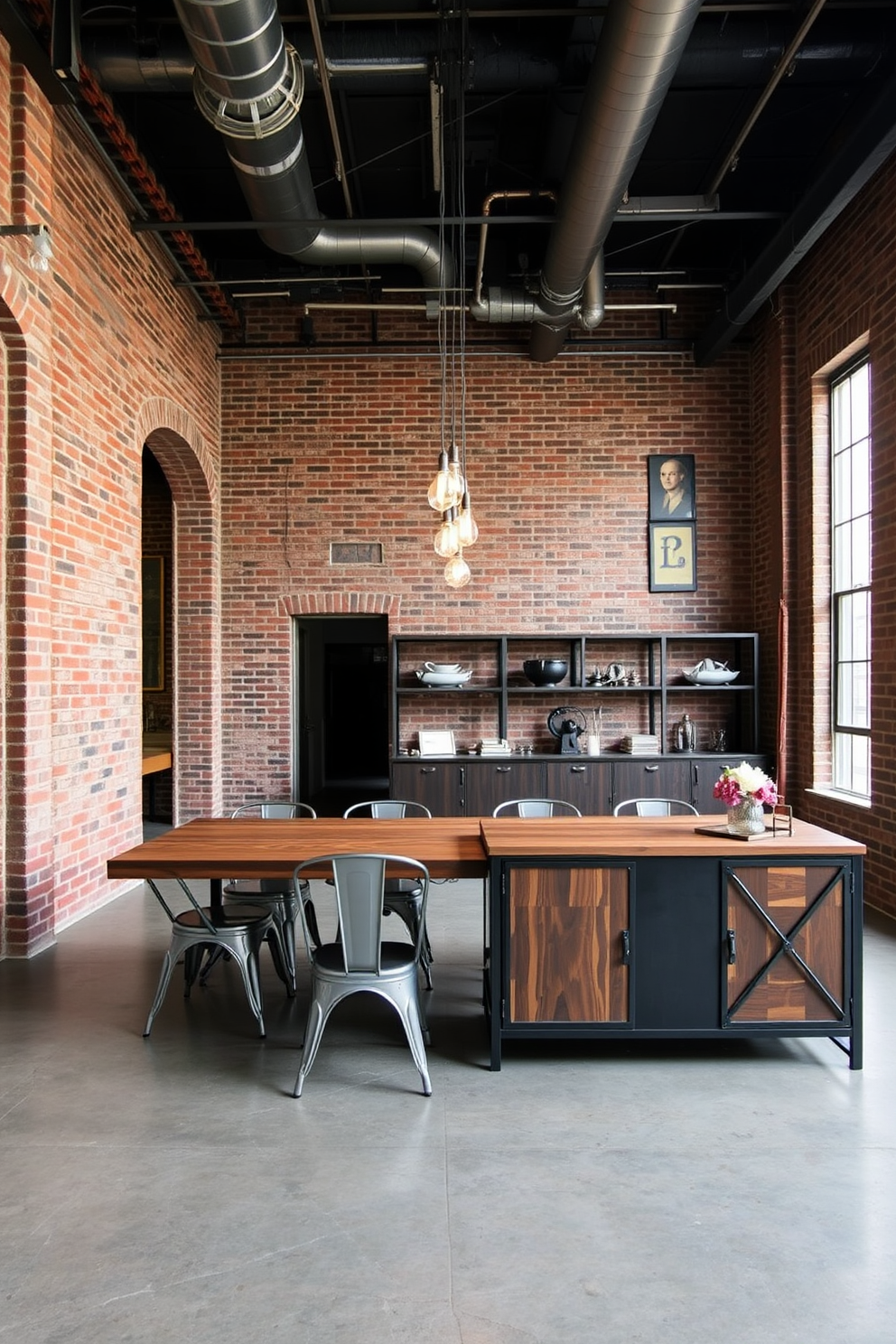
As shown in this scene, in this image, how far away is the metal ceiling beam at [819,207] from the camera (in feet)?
15.3

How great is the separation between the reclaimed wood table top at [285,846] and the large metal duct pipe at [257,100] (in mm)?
3194

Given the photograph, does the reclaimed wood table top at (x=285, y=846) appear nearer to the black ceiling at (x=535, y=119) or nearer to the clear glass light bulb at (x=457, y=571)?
the clear glass light bulb at (x=457, y=571)

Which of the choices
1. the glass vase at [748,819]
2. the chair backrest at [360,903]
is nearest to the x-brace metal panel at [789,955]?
the glass vase at [748,819]

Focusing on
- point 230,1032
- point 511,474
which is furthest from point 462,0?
point 230,1032

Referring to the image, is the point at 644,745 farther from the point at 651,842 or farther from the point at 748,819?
the point at 651,842

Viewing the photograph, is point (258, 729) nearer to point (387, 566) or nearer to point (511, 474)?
point (387, 566)

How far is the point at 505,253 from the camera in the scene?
728 centimetres

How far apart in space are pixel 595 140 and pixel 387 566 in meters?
4.12

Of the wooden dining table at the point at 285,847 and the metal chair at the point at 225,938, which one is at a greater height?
the wooden dining table at the point at 285,847

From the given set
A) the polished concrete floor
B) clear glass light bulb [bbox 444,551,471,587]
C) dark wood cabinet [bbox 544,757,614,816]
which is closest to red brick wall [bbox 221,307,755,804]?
dark wood cabinet [bbox 544,757,614,816]

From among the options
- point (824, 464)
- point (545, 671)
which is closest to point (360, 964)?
Answer: point (545, 671)

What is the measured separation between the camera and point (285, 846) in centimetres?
386

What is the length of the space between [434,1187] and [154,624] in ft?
25.1

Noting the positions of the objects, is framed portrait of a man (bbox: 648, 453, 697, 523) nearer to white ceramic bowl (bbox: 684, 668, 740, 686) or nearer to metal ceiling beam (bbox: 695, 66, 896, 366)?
metal ceiling beam (bbox: 695, 66, 896, 366)
